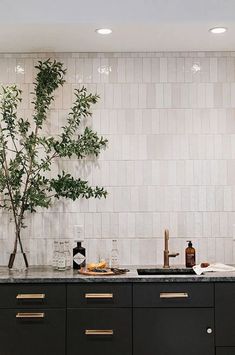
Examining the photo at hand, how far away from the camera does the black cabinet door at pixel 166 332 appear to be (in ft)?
11.7

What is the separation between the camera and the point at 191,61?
168 inches

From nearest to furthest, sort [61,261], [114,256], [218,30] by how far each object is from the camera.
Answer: [218,30] → [61,261] → [114,256]

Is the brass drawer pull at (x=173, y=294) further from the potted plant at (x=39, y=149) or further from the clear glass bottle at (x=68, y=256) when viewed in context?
the potted plant at (x=39, y=149)

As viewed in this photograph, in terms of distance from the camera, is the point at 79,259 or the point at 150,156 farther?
the point at 150,156

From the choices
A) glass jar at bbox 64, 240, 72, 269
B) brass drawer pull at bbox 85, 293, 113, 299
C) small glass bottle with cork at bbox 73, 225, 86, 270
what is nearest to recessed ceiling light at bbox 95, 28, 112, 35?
small glass bottle with cork at bbox 73, 225, 86, 270

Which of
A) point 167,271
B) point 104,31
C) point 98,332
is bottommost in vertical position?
point 98,332

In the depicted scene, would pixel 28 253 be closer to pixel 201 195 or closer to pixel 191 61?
pixel 201 195

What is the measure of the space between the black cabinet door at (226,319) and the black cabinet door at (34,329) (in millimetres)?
937

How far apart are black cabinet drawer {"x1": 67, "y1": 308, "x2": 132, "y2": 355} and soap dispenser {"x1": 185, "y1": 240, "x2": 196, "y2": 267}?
25.1 inches

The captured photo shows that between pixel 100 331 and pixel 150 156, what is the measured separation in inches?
51.7

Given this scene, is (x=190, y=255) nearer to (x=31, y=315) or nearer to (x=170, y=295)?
(x=170, y=295)

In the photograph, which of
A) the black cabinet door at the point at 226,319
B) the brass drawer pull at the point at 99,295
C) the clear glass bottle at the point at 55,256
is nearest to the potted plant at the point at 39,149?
the clear glass bottle at the point at 55,256

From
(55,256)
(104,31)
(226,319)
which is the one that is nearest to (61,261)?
(55,256)

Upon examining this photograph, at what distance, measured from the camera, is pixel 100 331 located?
3568 millimetres
